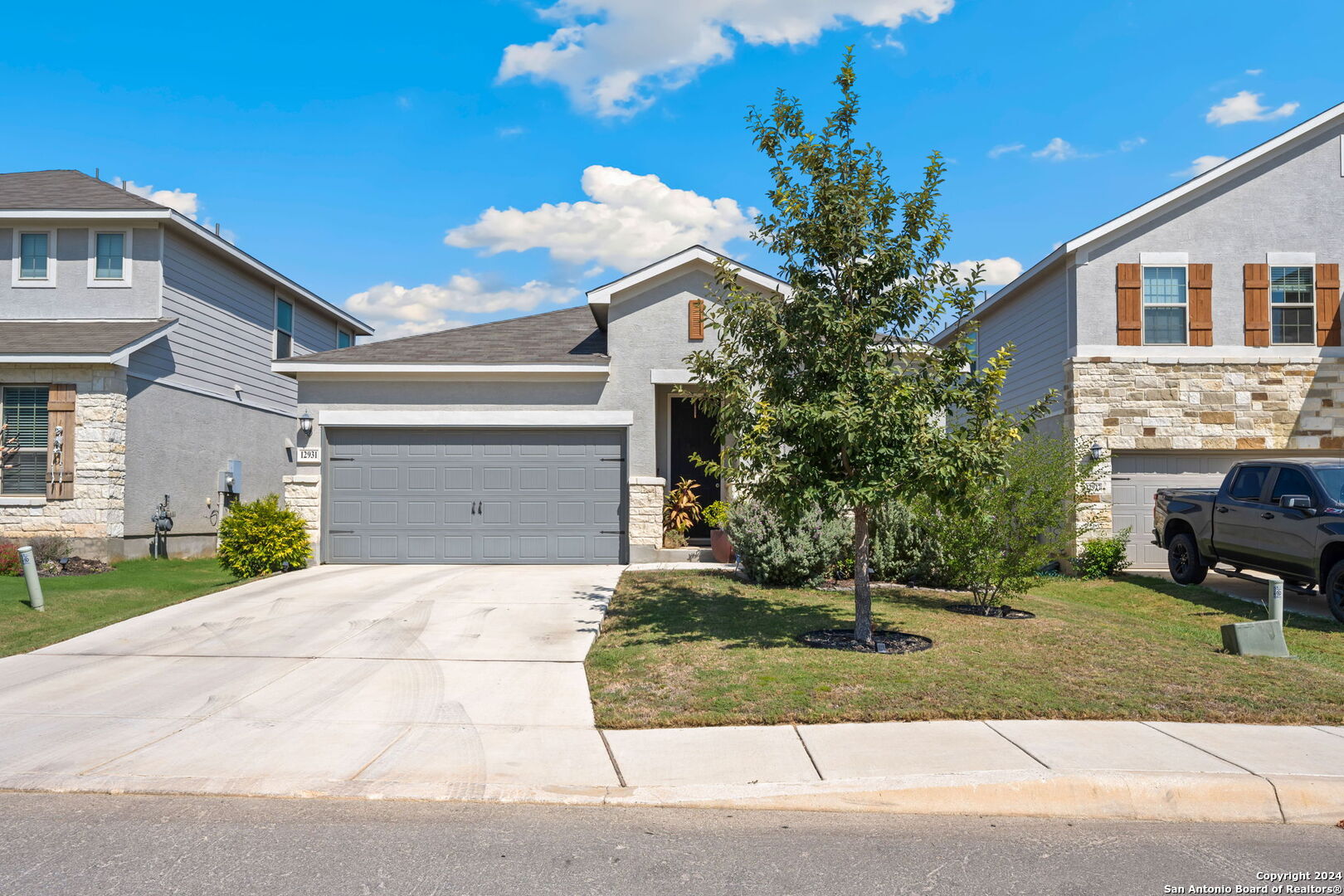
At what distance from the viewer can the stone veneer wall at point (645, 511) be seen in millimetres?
14586

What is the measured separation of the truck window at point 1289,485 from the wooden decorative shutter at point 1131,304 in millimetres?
4391

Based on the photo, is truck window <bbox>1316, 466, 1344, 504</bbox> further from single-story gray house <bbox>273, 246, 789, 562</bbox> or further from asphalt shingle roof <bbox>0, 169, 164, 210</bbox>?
asphalt shingle roof <bbox>0, 169, 164, 210</bbox>

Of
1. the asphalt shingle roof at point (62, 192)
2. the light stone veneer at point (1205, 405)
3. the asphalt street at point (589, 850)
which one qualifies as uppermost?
the asphalt shingle roof at point (62, 192)

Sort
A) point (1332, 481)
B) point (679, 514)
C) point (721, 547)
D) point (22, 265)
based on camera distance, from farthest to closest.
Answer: point (22, 265) → point (679, 514) → point (721, 547) → point (1332, 481)

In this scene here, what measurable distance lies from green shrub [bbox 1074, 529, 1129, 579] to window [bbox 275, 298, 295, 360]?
61.0ft

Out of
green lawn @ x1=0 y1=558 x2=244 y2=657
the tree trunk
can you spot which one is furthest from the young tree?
green lawn @ x1=0 y1=558 x2=244 y2=657

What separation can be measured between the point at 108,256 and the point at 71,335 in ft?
6.71

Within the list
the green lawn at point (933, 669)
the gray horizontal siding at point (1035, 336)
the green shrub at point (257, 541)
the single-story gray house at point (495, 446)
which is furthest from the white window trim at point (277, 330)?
the gray horizontal siding at point (1035, 336)

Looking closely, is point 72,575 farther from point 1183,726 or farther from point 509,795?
point 1183,726

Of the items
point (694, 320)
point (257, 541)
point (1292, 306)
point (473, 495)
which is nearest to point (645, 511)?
point (473, 495)

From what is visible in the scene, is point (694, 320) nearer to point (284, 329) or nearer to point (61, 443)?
point (61, 443)

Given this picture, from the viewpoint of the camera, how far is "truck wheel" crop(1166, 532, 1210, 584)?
46.4 feet

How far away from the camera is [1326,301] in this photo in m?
15.9

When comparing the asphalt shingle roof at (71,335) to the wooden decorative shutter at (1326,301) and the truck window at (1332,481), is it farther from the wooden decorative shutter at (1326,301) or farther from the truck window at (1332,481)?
the wooden decorative shutter at (1326,301)
